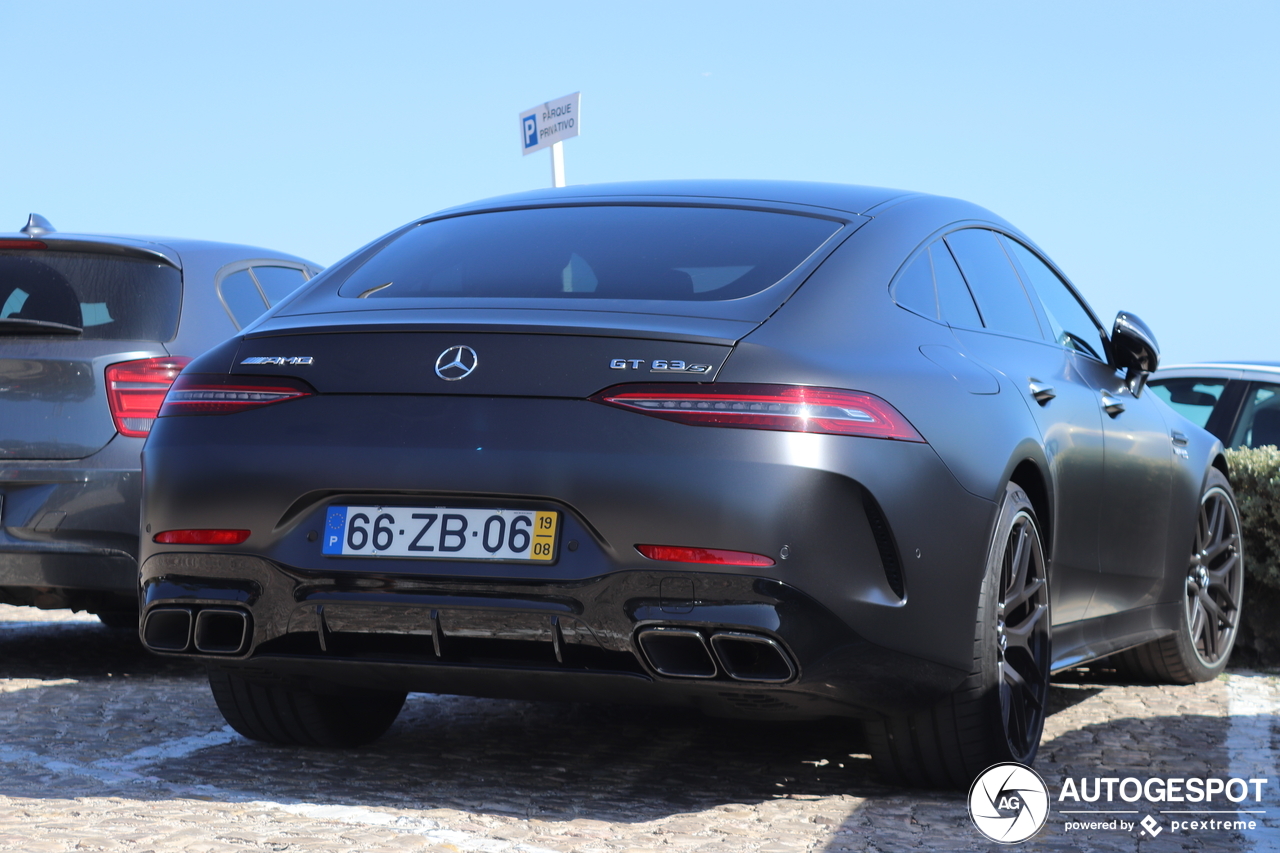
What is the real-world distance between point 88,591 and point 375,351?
2.44 meters

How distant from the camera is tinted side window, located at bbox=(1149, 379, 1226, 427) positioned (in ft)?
31.9

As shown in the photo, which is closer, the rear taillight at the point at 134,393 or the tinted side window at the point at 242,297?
the rear taillight at the point at 134,393

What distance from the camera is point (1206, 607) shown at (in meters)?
6.26

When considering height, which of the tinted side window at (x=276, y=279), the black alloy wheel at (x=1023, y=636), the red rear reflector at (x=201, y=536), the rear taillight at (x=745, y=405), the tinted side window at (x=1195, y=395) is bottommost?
the tinted side window at (x=1195, y=395)

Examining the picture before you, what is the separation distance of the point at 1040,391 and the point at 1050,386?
5.8 inches

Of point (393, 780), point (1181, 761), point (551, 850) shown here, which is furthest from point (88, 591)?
point (1181, 761)

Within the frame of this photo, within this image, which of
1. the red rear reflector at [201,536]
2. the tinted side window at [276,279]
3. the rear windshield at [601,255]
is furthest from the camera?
the tinted side window at [276,279]

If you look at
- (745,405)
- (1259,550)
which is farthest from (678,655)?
(1259,550)

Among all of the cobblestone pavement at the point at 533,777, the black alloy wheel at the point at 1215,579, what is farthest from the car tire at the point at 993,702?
the black alloy wheel at the point at 1215,579

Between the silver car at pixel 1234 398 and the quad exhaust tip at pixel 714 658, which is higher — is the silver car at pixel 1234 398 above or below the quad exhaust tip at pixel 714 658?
below

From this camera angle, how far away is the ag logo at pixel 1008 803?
3.67 metres

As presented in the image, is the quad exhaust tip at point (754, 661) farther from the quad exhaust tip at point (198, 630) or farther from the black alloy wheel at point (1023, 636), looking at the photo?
the quad exhaust tip at point (198, 630)

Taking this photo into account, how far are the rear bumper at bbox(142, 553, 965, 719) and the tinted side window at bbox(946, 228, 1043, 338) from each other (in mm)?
1275

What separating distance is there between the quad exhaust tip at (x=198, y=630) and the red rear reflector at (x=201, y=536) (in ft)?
0.53
